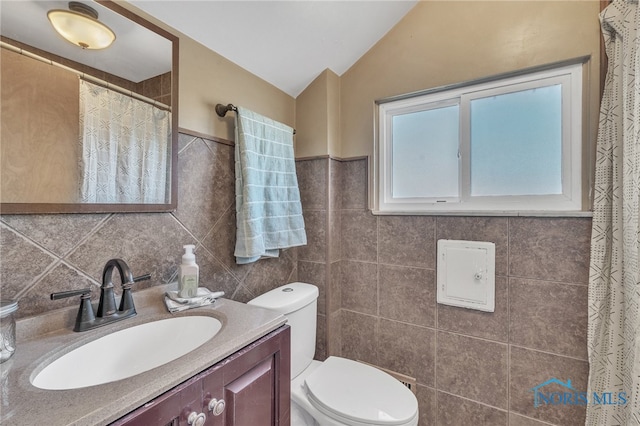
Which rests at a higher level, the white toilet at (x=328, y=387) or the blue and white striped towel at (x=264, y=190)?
the blue and white striped towel at (x=264, y=190)

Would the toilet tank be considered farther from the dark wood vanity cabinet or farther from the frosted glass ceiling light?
the frosted glass ceiling light

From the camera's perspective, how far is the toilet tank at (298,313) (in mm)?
1283

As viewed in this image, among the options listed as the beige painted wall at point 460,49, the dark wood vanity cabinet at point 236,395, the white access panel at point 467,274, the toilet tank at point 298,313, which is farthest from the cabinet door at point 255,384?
the beige painted wall at point 460,49

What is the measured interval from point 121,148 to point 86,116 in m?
0.13

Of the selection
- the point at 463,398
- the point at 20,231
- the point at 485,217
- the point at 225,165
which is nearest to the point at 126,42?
the point at 225,165

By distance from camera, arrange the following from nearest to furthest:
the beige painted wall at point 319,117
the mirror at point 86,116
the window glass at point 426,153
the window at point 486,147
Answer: the mirror at point 86,116 < the window at point 486,147 < the window glass at point 426,153 < the beige painted wall at point 319,117

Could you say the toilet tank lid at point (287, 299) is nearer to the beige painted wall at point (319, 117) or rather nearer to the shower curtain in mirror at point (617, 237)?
the beige painted wall at point (319, 117)

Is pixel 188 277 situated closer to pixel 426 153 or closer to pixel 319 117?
pixel 319 117

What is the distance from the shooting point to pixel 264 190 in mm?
1397

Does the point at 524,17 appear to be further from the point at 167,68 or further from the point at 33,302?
the point at 33,302

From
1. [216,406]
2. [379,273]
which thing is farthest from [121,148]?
[379,273]

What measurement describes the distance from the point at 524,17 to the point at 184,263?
1.79 m

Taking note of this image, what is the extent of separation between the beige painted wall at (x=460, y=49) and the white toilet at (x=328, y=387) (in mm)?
953

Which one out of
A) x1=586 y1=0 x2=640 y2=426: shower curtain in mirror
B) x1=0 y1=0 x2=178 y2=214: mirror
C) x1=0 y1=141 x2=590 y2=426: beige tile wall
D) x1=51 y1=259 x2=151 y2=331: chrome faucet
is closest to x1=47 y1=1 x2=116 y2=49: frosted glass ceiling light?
x1=0 y1=0 x2=178 y2=214: mirror
